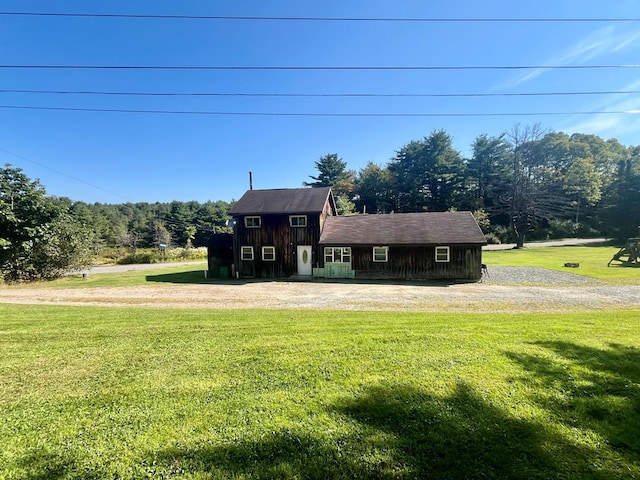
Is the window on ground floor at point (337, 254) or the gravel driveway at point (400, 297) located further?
the window on ground floor at point (337, 254)

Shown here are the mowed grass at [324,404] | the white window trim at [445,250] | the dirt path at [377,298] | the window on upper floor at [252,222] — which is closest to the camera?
the mowed grass at [324,404]

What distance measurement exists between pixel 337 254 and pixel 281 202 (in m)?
6.12

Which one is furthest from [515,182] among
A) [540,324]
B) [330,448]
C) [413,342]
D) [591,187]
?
[330,448]

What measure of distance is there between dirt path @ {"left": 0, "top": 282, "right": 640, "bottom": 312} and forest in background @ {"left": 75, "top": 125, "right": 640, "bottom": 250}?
3105cm

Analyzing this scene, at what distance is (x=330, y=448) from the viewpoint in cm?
315

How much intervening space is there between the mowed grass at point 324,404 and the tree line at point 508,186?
41813 millimetres

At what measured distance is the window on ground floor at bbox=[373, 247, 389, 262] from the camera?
21.7m

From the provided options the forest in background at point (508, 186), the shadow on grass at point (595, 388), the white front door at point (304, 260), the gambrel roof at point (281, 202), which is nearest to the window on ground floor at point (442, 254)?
the gambrel roof at point (281, 202)

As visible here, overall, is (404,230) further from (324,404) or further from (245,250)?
(324,404)

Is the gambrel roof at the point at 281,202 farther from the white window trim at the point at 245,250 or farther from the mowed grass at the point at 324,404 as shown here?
the mowed grass at the point at 324,404

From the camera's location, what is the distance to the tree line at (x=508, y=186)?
49.6 m

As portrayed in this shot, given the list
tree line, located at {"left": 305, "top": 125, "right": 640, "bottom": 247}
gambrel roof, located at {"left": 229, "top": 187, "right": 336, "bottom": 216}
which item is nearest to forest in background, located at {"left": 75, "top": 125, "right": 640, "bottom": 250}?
tree line, located at {"left": 305, "top": 125, "right": 640, "bottom": 247}

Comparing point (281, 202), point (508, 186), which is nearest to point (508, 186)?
point (508, 186)

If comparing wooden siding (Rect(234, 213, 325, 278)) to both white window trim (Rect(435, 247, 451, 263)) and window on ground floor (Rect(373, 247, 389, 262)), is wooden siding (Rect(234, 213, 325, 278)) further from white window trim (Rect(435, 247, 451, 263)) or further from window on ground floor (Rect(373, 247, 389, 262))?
white window trim (Rect(435, 247, 451, 263))
